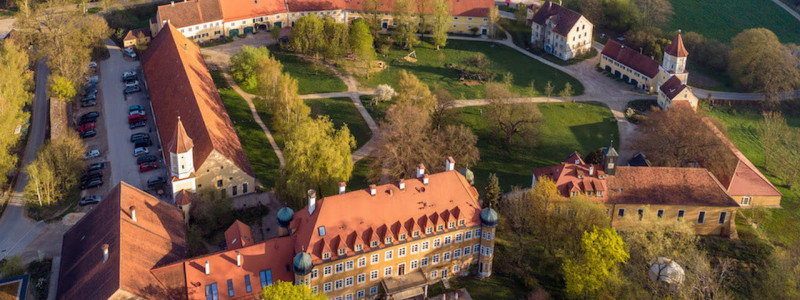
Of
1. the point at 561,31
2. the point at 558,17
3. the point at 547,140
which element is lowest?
the point at 547,140

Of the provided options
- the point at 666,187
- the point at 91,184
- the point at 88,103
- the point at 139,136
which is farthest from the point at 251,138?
the point at 666,187

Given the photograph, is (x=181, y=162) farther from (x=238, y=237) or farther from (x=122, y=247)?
(x=122, y=247)

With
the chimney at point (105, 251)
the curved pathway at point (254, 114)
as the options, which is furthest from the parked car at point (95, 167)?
the chimney at point (105, 251)

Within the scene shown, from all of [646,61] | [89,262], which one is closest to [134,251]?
[89,262]

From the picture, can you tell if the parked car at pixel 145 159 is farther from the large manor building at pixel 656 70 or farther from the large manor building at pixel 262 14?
the large manor building at pixel 656 70

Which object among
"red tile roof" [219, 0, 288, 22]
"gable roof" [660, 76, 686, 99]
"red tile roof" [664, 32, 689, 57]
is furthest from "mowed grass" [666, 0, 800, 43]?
"red tile roof" [219, 0, 288, 22]

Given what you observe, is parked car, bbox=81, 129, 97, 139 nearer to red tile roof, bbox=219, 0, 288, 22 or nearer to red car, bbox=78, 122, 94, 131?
red car, bbox=78, 122, 94, 131
